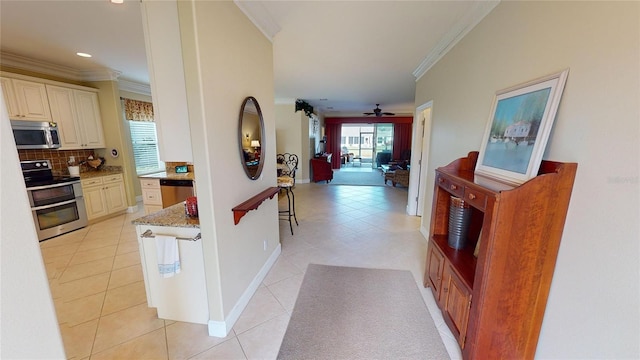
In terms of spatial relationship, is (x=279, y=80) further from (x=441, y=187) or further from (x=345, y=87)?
(x=441, y=187)

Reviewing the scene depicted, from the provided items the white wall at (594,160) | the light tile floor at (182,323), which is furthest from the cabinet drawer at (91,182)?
the white wall at (594,160)

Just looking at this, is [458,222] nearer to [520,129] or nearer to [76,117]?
[520,129]

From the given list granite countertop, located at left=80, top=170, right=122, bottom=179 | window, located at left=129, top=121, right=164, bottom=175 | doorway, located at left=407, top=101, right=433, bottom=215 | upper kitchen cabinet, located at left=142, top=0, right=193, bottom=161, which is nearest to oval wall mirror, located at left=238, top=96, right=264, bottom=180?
upper kitchen cabinet, located at left=142, top=0, right=193, bottom=161

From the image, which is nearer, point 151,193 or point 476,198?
point 476,198

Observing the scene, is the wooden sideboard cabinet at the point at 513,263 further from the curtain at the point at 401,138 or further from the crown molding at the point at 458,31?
the curtain at the point at 401,138

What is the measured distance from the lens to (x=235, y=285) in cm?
200

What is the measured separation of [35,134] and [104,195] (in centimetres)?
127

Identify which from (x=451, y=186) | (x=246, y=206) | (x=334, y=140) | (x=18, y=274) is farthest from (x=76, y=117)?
(x=334, y=140)

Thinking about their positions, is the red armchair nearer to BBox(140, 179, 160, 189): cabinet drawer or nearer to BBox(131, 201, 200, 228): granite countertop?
BBox(140, 179, 160, 189): cabinet drawer

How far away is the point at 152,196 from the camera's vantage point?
3793 millimetres

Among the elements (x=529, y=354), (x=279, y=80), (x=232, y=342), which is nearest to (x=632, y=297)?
(x=529, y=354)

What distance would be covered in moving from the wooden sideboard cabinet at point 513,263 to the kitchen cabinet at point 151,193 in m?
4.11

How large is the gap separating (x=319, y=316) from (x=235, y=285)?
76 centimetres

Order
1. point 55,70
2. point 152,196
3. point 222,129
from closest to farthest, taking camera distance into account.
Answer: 1. point 222,129
2. point 152,196
3. point 55,70
